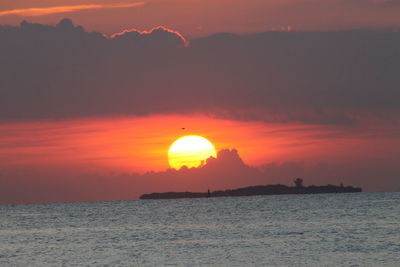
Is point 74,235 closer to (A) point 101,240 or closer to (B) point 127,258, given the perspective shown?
(A) point 101,240

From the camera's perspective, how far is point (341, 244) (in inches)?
3590

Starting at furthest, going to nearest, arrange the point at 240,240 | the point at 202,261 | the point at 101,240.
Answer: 1. the point at 101,240
2. the point at 240,240
3. the point at 202,261

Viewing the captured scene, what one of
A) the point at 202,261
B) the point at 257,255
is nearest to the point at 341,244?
the point at 257,255

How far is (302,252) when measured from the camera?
83312 millimetres

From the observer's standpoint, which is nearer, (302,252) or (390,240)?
(302,252)

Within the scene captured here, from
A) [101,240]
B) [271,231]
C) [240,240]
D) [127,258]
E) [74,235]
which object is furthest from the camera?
[74,235]

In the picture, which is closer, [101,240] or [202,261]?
[202,261]

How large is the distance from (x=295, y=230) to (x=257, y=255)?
3745cm

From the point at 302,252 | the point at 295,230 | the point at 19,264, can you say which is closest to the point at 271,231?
the point at 295,230

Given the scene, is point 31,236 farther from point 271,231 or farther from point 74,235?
point 271,231

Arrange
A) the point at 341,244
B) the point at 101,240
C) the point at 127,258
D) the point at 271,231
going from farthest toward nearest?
the point at 271,231 < the point at 101,240 < the point at 341,244 < the point at 127,258

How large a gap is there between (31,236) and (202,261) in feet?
184

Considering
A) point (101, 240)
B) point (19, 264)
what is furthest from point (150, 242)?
point (19, 264)

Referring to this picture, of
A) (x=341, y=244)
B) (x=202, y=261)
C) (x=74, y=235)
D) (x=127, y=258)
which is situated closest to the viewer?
(x=202, y=261)
